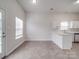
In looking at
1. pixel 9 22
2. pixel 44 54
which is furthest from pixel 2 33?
pixel 44 54

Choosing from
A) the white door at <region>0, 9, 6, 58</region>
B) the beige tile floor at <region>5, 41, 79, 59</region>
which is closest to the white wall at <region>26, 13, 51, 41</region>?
the beige tile floor at <region>5, 41, 79, 59</region>

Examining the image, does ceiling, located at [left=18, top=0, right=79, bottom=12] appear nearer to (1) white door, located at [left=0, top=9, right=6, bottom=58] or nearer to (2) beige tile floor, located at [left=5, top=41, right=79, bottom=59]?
(1) white door, located at [left=0, top=9, right=6, bottom=58]

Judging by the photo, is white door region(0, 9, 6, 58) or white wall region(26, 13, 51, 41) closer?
white door region(0, 9, 6, 58)

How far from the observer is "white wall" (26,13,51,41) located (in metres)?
9.16

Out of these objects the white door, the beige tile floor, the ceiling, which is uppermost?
the ceiling

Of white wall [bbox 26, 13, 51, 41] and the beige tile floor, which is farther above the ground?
white wall [bbox 26, 13, 51, 41]

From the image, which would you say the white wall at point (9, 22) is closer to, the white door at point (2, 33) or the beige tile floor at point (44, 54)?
the white door at point (2, 33)

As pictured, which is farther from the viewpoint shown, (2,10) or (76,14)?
(76,14)

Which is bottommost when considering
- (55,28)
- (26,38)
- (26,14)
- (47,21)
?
(26,38)

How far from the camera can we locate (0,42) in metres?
3.73

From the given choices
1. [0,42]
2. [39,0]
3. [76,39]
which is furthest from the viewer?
[76,39]

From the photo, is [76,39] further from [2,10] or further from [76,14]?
[2,10]

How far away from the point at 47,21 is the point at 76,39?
3199 mm

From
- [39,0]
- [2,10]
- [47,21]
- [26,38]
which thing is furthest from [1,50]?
[47,21]
